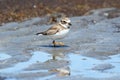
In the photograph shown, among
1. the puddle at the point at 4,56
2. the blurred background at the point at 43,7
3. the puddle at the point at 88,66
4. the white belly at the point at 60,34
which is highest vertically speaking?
the blurred background at the point at 43,7

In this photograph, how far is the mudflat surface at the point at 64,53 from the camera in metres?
11.4

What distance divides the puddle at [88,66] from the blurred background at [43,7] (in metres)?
9.78

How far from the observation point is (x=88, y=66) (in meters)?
12.3

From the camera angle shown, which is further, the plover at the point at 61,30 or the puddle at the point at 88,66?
the plover at the point at 61,30

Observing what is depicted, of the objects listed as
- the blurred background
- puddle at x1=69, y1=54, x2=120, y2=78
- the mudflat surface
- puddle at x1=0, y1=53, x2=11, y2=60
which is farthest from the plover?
the blurred background

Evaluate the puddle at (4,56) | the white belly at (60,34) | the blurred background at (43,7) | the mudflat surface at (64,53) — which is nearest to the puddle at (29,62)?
the mudflat surface at (64,53)

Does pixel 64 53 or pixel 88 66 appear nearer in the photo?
pixel 88 66

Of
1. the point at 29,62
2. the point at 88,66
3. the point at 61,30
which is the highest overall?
the point at 61,30

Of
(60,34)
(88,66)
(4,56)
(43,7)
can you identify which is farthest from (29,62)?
(43,7)

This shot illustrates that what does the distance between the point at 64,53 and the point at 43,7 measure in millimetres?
11327

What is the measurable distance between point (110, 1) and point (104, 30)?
30.9ft

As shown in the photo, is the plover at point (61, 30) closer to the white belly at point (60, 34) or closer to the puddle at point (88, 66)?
the white belly at point (60, 34)

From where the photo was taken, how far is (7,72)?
11734mm

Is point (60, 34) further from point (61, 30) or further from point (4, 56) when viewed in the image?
point (4, 56)
